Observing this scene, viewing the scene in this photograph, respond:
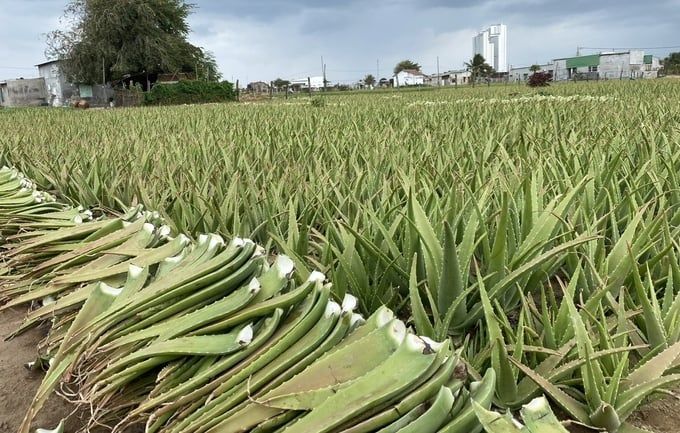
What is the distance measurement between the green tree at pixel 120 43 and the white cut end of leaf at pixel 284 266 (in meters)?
32.0

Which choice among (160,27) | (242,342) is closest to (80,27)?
(160,27)

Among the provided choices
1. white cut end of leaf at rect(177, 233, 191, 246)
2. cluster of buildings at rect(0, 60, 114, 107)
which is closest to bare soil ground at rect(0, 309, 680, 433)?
white cut end of leaf at rect(177, 233, 191, 246)

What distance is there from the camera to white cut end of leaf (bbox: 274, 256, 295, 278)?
1.30 m

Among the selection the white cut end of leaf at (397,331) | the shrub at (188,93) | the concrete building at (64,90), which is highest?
the concrete building at (64,90)

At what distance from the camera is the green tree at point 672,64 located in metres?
44.1

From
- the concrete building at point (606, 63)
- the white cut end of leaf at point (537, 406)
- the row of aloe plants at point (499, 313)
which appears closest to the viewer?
the white cut end of leaf at point (537, 406)

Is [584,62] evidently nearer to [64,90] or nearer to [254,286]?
[64,90]

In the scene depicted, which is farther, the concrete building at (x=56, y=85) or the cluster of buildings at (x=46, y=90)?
the concrete building at (x=56, y=85)

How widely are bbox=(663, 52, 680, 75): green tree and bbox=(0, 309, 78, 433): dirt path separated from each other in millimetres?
51843

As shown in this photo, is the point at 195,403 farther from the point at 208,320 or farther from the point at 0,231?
the point at 0,231

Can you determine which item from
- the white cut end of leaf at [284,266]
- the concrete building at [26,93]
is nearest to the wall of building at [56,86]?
the concrete building at [26,93]

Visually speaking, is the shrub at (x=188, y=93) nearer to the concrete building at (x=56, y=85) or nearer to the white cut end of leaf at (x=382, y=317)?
the concrete building at (x=56, y=85)

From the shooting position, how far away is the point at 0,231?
263 centimetres

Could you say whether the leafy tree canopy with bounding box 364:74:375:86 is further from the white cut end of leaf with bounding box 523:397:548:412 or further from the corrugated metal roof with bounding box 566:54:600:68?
the white cut end of leaf with bounding box 523:397:548:412
